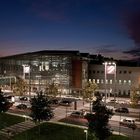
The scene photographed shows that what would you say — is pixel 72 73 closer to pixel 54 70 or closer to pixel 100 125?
pixel 54 70

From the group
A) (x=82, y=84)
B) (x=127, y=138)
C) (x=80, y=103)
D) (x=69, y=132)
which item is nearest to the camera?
(x=127, y=138)

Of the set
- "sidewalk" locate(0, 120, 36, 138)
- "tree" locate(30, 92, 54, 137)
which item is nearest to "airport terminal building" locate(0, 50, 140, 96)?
"sidewalk" locate(0, 120, 36, 138)

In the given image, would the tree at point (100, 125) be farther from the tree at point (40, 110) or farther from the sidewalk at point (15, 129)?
the sidewalk at point (15, 129)

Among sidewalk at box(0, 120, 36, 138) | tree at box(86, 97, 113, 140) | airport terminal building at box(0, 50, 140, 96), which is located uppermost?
airport terminal building at box(0, 50, 140, 96)

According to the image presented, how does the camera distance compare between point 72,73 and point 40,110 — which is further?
point 72,73

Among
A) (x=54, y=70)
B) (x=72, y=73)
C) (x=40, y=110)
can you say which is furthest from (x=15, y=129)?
(x=54, y=70)

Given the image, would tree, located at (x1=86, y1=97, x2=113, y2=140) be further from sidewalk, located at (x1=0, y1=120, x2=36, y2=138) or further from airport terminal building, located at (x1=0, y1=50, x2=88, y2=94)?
airport terminal building, located at (x1=0, y1=50, x2=88, y2=94)

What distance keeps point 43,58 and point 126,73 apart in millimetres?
29528

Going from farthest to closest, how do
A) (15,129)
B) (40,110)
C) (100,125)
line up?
(15,129), (40,110), (100,125)

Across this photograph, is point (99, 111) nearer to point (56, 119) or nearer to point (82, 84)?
point (56, 119)

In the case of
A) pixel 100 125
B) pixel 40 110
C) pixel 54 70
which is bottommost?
pixel 100 125

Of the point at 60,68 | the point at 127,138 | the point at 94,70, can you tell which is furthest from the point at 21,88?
the point at 127,138

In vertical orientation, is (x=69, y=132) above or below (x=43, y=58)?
below

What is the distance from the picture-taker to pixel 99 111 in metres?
37.9
